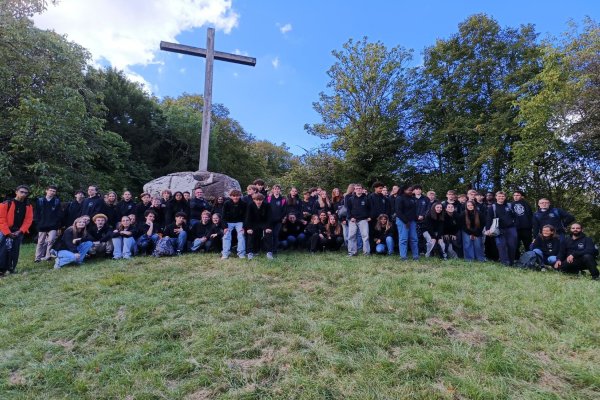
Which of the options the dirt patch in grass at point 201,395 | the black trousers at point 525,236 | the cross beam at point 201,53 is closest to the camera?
the dirt patch in grass at point 201,395

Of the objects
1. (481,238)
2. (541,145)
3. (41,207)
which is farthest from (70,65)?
(541,145)

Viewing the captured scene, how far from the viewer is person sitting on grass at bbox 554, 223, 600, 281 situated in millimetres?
6145

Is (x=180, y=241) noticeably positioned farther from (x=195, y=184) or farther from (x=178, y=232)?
(x=195, y=184)

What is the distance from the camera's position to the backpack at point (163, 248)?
728 cm

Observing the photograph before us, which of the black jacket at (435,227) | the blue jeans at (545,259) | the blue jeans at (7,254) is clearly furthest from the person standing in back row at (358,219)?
the blue jeans at (7,254)

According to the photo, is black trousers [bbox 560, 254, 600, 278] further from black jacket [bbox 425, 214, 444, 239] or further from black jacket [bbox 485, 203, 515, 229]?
black jacket [bbox 425, 214, 444, 239]

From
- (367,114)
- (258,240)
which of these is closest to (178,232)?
(258,240)

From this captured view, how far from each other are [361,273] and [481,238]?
3.44 metres

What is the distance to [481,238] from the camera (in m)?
7.52

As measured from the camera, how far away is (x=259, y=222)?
7316 mm

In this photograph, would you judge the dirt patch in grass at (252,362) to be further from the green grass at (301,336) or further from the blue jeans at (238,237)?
the blue jeans at (238,237)

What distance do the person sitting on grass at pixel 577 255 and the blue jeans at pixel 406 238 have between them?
8.15 feet

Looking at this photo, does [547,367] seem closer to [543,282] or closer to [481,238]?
[543,282]

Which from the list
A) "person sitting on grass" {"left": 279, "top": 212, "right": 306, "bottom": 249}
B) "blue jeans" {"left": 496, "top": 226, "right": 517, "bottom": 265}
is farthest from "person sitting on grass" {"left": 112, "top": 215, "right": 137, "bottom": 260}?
"blue jeans" {"left": 496, "top": 226, "right": 517, "bottom": 265}
